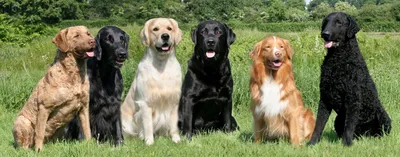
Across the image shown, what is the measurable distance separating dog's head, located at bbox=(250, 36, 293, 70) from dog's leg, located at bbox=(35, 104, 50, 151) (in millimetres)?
2397

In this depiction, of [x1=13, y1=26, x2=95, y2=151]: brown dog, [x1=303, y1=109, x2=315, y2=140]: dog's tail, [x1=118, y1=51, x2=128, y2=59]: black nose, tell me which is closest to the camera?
[x1=13, y1=26, x2=95, y2=151]: brown dog

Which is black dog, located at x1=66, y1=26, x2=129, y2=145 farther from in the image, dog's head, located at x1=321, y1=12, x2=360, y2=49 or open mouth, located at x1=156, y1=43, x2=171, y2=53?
dog's head, located at x1=321, y1=12, x2=360, y2=49

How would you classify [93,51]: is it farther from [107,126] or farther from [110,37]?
[107,126]

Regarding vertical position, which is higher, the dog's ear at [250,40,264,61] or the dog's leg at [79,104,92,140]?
the dog's ear at [250,40,264,61]

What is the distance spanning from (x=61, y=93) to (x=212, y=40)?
1.84 m

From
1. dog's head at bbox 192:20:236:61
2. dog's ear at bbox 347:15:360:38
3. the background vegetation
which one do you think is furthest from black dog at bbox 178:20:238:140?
the background vegetation

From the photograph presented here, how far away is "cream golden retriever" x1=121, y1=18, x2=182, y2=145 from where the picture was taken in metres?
5.80

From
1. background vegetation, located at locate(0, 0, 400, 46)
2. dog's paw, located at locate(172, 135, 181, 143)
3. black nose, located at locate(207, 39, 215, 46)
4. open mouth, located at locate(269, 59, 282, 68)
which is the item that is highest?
black nose, located at locate(207, 39, 215, 46)

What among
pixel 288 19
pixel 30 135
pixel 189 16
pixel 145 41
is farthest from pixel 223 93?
pixel 288 19

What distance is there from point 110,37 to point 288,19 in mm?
52178

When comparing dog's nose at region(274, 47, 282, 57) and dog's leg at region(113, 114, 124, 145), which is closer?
dog's nose at region(274, 47, 282, 57)

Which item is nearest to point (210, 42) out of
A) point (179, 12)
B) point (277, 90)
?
point (277, 90)

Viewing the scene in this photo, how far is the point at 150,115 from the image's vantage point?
5.95m

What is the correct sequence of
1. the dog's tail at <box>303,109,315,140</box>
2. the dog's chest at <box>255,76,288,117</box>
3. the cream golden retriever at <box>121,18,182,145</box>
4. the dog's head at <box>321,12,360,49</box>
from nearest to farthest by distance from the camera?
the dog's head at <box>321,12,360,49</box>
the dog's chest at <box>255,76,288,117</box>
the dog's tail at <box>303,109,315,140</box>
the cream golden retriever at <box>121,18,182,145</box>
